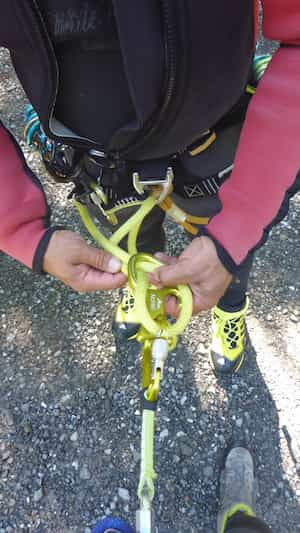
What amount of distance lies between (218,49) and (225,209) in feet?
0.75

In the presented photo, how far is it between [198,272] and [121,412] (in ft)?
2.55

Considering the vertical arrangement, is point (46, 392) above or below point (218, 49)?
Answer: below

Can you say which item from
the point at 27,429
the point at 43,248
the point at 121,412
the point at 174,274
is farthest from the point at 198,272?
the point at 27,429

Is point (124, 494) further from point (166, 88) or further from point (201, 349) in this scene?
point (166, 88)

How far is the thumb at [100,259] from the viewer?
30.1 inches

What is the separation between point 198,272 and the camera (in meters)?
0.73

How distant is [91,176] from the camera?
90 centimetres

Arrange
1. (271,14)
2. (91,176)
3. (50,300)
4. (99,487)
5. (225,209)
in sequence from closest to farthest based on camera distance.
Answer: (271,14) < (225,209) < (91,176) < (99,487) < (50,300)

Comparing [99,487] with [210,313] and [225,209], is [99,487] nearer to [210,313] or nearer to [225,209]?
[210,313]

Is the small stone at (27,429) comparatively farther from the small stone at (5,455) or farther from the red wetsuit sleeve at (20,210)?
the red wetsuit sleeve at (20,210)

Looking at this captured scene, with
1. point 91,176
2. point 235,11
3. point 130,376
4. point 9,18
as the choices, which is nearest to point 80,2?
point 9,18

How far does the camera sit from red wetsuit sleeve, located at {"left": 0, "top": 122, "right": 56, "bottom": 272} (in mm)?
732

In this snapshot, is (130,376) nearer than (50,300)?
Yes

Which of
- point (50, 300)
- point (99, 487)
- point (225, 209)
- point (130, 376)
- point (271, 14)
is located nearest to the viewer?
point (271, 14)
